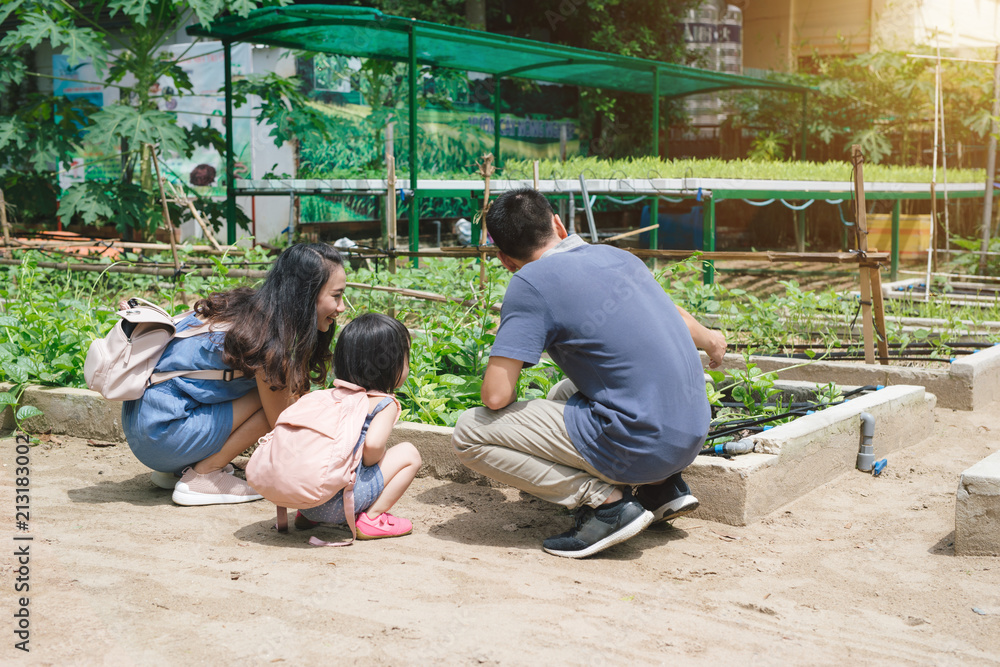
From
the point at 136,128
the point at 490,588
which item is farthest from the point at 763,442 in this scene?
the point at 136,128

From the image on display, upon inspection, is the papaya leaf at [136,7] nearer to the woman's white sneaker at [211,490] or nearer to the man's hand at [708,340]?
the woman's white sneaker at [211,490]

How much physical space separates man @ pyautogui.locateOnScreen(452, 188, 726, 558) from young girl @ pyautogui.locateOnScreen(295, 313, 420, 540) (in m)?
0.25

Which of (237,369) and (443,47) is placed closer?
(237,369)

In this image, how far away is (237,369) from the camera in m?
3.18

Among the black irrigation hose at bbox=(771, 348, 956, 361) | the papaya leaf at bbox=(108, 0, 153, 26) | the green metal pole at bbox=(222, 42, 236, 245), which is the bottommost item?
the black irrigation hose at bbox=(771, 348, 956, 361)

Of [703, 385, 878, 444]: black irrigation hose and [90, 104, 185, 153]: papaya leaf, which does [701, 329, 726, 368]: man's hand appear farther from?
[90, 104, 185, 153]: papaya leaf

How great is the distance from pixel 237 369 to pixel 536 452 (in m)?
1.16

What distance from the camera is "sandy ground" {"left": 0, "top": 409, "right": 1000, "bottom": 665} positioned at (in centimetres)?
213

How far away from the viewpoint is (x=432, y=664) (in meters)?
2.04

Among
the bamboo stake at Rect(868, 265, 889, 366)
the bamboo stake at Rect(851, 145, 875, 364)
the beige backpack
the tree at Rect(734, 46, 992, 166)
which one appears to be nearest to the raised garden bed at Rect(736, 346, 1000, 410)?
the bamboo stake at Rect(868, 265, 889, 366)

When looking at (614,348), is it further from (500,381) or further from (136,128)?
(136,128)

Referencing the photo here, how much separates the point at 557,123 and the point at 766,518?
1355cm

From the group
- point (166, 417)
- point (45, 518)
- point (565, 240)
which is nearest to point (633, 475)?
point (565, 240)

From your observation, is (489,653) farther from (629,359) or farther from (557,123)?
(557,123)
